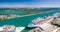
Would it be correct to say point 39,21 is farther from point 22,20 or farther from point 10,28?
point 10,28

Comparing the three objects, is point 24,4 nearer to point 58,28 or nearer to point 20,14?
point 20,14

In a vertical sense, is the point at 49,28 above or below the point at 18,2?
below

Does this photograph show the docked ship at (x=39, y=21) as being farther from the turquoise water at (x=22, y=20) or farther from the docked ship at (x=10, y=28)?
the docked ship at (x=10, y=28)

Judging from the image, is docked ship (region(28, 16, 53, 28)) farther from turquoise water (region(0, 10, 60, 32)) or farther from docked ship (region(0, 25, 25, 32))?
docked ship (region(0, 25, 25, 32))

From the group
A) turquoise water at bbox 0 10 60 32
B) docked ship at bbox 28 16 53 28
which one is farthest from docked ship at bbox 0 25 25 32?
docked ship at bbox 28 16 53 28

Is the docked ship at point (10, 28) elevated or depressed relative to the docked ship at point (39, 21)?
depressed

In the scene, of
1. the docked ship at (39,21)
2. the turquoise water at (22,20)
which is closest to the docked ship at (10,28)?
the turquoise water at (22,20)

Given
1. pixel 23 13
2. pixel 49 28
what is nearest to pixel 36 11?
pixel 23 13

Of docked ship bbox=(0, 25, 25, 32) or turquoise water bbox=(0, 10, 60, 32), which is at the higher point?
turquoise water bbox=(0, 10, 60, 32)

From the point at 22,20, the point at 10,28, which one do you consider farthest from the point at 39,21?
the point at 10,28

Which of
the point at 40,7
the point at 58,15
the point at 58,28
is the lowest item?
the point at 58,28

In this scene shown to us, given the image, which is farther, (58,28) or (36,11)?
(36,11)
